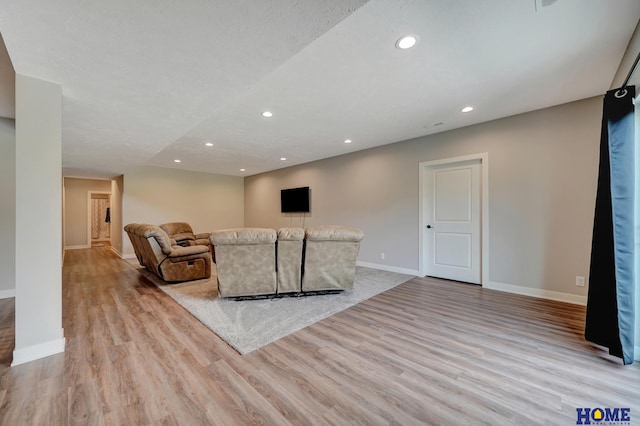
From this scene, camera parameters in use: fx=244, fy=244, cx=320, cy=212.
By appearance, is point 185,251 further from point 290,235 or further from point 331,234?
point 331,234

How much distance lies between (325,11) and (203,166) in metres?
6.56

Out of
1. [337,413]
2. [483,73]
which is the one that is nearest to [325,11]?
[483,73]

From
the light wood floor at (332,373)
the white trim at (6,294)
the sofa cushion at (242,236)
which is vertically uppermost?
the sofa cushion at (242,236)

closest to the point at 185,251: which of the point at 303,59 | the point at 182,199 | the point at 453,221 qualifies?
the point at 303,59

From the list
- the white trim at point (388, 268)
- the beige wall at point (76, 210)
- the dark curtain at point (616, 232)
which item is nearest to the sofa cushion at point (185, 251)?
the white trim at point (388, 268)

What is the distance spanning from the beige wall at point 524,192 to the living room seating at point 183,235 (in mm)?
4288

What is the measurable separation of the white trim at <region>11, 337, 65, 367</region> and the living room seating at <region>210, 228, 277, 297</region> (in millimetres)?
1476

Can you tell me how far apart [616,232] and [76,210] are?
12.4m

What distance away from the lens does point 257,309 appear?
2977 mm

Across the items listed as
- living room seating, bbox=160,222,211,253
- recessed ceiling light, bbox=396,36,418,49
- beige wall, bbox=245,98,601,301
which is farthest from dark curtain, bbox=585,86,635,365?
living room seating, bbox=160,222,211,253

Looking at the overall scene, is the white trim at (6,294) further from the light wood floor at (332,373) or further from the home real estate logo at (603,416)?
the home real estate logo at (603,416)

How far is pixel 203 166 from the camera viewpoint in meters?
6.89

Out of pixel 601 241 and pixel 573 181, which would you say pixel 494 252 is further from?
pixel 601 241

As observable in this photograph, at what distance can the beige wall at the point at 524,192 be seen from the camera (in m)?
3.07
